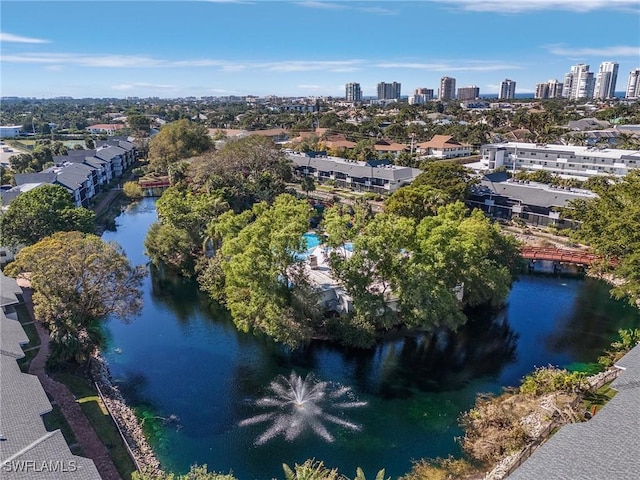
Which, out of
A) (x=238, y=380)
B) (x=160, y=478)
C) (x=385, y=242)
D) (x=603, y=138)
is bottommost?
(x=238, y=380)

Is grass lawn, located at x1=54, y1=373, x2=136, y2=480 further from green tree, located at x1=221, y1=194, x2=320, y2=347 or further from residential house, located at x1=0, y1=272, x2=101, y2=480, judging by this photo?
green tree, located at x1=221, y1=194, x2=320, y2=347

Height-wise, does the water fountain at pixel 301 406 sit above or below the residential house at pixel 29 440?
below

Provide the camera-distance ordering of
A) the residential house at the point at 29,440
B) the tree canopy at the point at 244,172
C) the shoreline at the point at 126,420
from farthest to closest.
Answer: the tree canopy at the point at 244,172, the shoreline at the point at 126,420, the residential house at the point at 29,440

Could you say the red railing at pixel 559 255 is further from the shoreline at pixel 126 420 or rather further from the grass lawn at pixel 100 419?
the grass lawn at pixel 100 419

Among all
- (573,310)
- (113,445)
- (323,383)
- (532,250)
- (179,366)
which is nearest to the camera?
(113,445)

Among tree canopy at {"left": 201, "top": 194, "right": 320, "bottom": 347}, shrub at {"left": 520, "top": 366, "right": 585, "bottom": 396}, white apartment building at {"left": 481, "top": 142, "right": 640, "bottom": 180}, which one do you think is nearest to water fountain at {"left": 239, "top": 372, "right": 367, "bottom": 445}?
tree canopy at {"left": 201, "top": 194, "right": 320, "bottom": 347}

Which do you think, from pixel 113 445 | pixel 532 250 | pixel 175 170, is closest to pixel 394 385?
pixel 113 445

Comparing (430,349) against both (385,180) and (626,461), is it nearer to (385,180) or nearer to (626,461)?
(626,461)

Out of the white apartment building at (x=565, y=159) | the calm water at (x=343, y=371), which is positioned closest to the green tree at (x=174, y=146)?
the calm water at (x=343, y=371)
